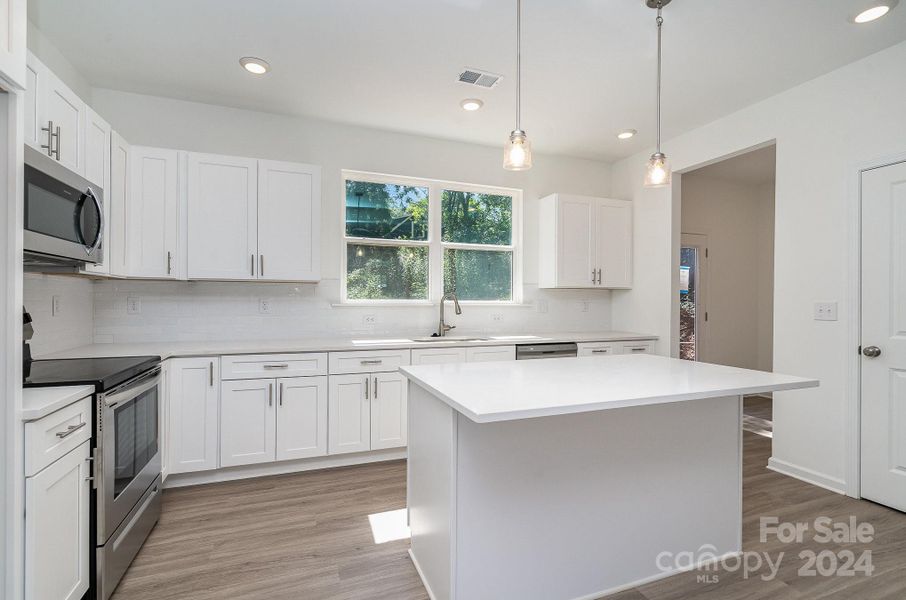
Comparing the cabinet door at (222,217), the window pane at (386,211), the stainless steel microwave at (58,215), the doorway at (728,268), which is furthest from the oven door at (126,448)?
the doorway at (728,268)

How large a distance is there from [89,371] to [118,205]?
1408mm

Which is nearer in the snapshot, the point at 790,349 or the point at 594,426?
the point at 594,426

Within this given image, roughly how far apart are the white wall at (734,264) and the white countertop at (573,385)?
3.94 m

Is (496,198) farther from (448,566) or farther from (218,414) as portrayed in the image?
(448,566)

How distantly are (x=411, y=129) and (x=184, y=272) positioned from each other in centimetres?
221

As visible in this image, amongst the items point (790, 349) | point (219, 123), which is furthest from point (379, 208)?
point (790, 349)

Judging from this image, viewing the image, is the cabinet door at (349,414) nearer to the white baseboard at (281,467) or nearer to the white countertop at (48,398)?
the white baseboard at (281,467)

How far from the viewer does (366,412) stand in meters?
3.31

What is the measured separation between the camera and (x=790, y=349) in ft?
10.7

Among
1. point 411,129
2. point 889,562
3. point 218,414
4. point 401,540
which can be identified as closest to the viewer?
point 889,562

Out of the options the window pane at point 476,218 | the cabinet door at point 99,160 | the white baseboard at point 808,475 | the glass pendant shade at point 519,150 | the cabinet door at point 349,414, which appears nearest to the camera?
the glass pendant shade at point 519,150

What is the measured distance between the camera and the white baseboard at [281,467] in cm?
302

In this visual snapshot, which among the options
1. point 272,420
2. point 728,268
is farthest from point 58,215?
point 728,268

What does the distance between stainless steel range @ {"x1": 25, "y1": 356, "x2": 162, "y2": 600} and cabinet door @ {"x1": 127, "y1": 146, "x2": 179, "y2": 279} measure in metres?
0.97
